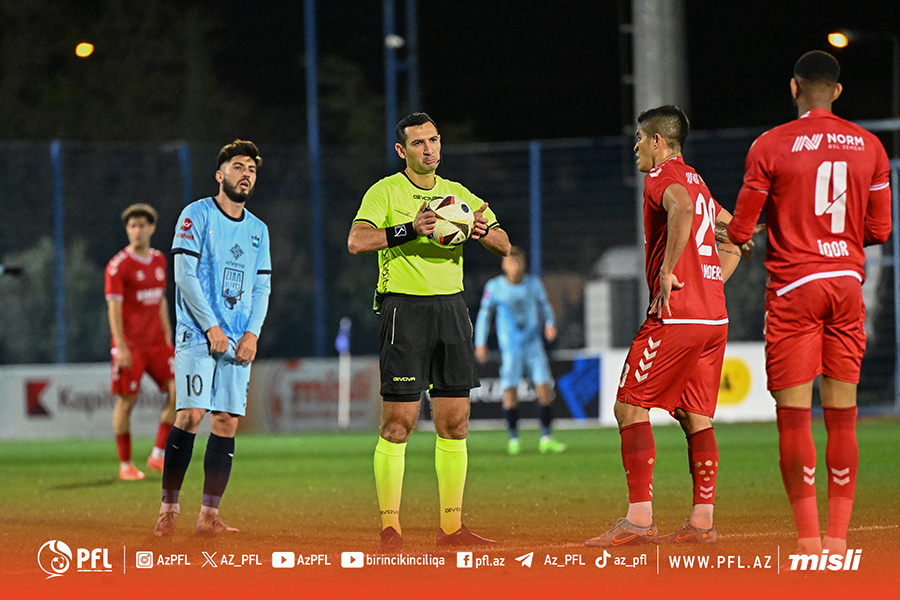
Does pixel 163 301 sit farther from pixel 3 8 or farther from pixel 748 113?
pixel 3 8

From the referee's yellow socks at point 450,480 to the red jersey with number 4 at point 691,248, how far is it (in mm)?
1423

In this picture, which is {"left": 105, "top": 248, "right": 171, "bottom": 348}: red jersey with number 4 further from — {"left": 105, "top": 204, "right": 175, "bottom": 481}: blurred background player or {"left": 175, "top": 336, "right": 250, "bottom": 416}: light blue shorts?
{"left": 175, "top": 336, "right": 250, "bottom": 416}: light blue shorts

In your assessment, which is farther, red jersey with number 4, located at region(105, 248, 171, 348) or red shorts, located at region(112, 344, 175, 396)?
red shorts, located at region(112, 344, 175, 396)

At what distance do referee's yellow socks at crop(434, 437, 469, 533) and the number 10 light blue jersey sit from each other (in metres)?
1.76

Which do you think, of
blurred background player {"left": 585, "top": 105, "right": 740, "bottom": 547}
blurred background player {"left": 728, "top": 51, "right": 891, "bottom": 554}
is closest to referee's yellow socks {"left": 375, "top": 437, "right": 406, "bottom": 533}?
blurred background player {"left": 585, "top": 105, "right": 740, "bottom": 547}

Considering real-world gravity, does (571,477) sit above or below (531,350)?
below

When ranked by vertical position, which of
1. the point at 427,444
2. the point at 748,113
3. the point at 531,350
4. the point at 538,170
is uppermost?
the point at 748,113

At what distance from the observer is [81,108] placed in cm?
4641

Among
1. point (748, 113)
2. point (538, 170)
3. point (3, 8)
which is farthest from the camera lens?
point (3, 8)

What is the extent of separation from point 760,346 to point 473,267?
6.68 meters

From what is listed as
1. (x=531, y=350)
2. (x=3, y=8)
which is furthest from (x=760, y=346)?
(x=3, y=8)

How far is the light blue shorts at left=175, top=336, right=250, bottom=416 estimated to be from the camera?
8086 mm

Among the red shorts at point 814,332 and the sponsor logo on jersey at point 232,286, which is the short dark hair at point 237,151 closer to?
the sponsor logo on jersey at point 232,286

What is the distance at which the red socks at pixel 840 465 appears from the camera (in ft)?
20.2
